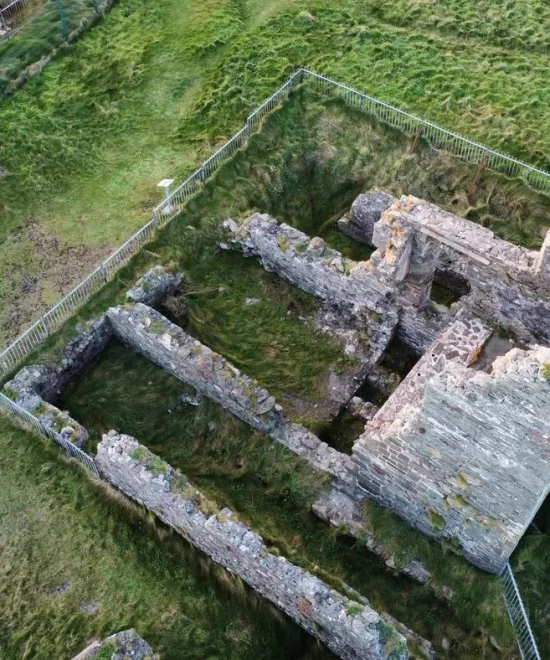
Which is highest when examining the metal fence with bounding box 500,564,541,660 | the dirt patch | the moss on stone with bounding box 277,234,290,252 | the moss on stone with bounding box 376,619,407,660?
the dirt patch

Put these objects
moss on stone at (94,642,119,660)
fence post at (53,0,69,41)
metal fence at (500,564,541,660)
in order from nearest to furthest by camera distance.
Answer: moss on stone at (94,642,119,660) → metal fence at (500,564,541,660) → fence post at (53,0,69,41)

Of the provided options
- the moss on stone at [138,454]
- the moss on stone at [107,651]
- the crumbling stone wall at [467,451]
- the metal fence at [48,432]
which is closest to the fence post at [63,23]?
the metal fence at [48,432]

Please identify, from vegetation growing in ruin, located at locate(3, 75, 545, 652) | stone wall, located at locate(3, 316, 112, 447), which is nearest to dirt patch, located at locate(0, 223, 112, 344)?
vegetation growing in ruin, located at locate(3, 75, 545, 652)

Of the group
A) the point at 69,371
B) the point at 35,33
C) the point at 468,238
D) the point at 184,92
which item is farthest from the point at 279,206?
the point at 35,33

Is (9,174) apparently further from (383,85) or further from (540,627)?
(540,627)

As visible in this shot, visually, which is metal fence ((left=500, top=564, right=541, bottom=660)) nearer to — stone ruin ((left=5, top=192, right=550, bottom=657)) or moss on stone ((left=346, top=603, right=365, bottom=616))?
stone ruin ((left=5, top=192, right=550, bottom=657))

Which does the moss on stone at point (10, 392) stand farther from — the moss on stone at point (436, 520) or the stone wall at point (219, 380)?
the moss on stone at point (436, 520)

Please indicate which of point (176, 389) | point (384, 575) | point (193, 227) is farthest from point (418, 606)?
point (193, 227)
